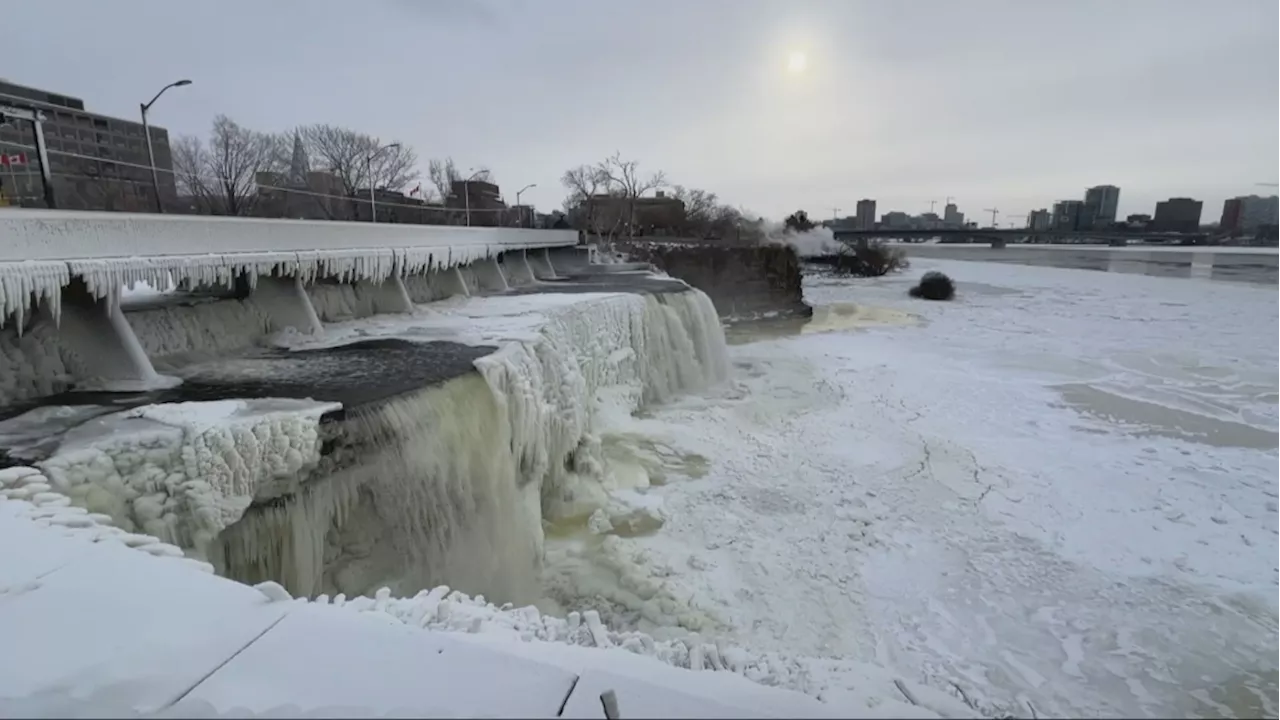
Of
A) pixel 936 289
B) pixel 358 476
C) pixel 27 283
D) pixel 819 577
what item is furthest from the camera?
pixel 936 289

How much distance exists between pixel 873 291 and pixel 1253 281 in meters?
32.4

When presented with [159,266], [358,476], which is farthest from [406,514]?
[159,266]

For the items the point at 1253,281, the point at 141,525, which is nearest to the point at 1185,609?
the point at 141,525

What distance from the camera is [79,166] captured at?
28.1ft

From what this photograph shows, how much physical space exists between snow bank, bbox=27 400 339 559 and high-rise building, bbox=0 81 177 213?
15.9ft

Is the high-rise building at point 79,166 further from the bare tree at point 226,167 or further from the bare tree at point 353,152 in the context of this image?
the bare tree at point 353,152

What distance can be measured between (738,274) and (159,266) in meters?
25.9

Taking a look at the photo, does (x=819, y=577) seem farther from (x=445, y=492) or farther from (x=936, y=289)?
(x=936, y=289)

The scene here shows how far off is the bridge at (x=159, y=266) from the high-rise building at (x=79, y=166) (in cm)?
182

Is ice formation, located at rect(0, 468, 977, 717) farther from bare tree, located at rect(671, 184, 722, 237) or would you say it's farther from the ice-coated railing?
bare tree, located at rect(671, 184, 722, 237)

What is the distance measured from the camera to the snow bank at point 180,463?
4230mm

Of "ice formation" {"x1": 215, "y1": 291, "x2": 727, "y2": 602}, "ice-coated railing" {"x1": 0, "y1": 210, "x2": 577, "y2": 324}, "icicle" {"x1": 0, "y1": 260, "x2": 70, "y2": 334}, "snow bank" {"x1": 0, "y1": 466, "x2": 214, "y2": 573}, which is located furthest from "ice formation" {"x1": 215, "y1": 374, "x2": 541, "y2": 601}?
"ice-coated railing" {"x1": 0, "y1": 210, "x2": 577, "y2": 324}

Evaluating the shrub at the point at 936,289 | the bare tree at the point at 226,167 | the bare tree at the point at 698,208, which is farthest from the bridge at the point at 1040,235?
the bare tree at the point at 226,167

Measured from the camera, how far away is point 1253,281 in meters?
48.2
